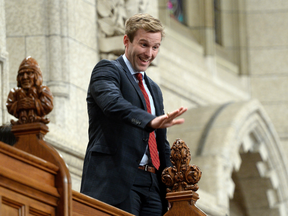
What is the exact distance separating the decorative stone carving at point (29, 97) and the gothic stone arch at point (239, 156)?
213 inches

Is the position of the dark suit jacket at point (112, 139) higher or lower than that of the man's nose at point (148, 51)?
lower

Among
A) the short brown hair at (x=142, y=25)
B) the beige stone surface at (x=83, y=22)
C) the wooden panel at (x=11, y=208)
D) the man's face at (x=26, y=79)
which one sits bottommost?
the wooden panel at (x=11, y=208)

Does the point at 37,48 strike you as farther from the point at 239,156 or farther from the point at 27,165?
the point at 239,156

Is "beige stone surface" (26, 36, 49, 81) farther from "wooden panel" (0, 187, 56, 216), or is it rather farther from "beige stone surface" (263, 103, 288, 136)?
"beige stone surface" (263, 103, 288, 136)

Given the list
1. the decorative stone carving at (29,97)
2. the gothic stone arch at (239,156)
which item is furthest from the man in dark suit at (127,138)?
the gothic stone arch at (239,156)

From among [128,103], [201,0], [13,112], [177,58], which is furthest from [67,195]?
[201,0]

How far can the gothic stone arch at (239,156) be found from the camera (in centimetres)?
799

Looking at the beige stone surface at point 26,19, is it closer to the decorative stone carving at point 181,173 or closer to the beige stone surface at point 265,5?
the decorative stone carving at point 181,173

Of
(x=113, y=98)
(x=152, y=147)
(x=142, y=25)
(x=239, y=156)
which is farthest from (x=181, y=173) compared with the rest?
(x=239, y=156)

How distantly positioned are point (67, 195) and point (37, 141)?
0.70 feet

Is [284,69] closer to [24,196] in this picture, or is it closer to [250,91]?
[250,91]

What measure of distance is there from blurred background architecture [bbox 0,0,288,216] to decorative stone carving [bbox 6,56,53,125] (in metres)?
2.30

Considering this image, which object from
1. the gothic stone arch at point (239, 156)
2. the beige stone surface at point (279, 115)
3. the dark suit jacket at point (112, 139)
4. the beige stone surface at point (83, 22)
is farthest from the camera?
the beige stone surface at point (279, 115)

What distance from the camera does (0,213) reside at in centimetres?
220
